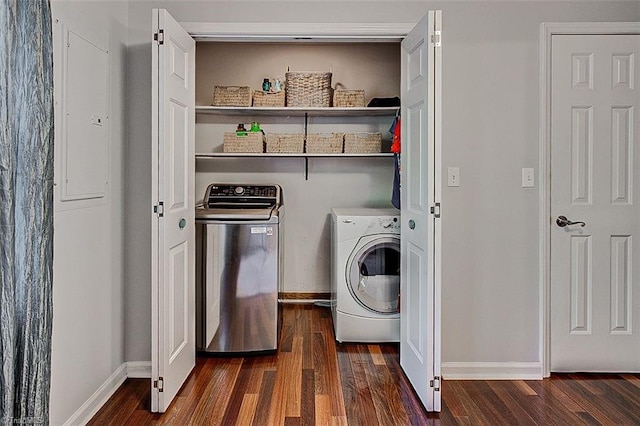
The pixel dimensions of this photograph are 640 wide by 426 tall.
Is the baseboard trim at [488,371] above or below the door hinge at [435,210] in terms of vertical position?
below

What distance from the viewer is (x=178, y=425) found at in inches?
91.3

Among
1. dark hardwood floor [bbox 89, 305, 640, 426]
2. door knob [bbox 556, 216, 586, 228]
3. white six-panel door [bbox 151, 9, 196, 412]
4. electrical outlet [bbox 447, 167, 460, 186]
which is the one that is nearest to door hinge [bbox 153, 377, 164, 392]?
white six-panel door [bbox 151, 9, 196, 412]

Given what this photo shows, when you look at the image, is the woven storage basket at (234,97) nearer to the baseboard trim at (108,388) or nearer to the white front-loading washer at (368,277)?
the white front-loading washer at (368,277)

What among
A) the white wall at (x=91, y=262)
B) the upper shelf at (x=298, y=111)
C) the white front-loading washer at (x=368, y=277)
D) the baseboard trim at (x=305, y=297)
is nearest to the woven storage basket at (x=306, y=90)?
the upper shelf at (x=298, y=111)

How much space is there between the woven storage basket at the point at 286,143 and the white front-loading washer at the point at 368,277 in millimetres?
794

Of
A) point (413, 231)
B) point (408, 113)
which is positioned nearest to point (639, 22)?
point (408, 113)

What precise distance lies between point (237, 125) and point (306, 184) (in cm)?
81

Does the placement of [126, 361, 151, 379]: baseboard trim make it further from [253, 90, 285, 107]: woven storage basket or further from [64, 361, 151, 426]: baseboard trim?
[253, 90, 285, 107]: woven storage basket

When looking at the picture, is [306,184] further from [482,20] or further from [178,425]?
[178,425]

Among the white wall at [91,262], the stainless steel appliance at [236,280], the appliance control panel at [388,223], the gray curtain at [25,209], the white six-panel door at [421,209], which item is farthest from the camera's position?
the appliance control panel at [388,223]

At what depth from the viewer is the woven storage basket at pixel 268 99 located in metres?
3.88

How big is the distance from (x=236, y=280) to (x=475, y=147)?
173cm

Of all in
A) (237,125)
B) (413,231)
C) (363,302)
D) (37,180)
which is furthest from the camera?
(237,125)

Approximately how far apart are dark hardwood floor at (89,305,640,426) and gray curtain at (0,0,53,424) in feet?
2.98
